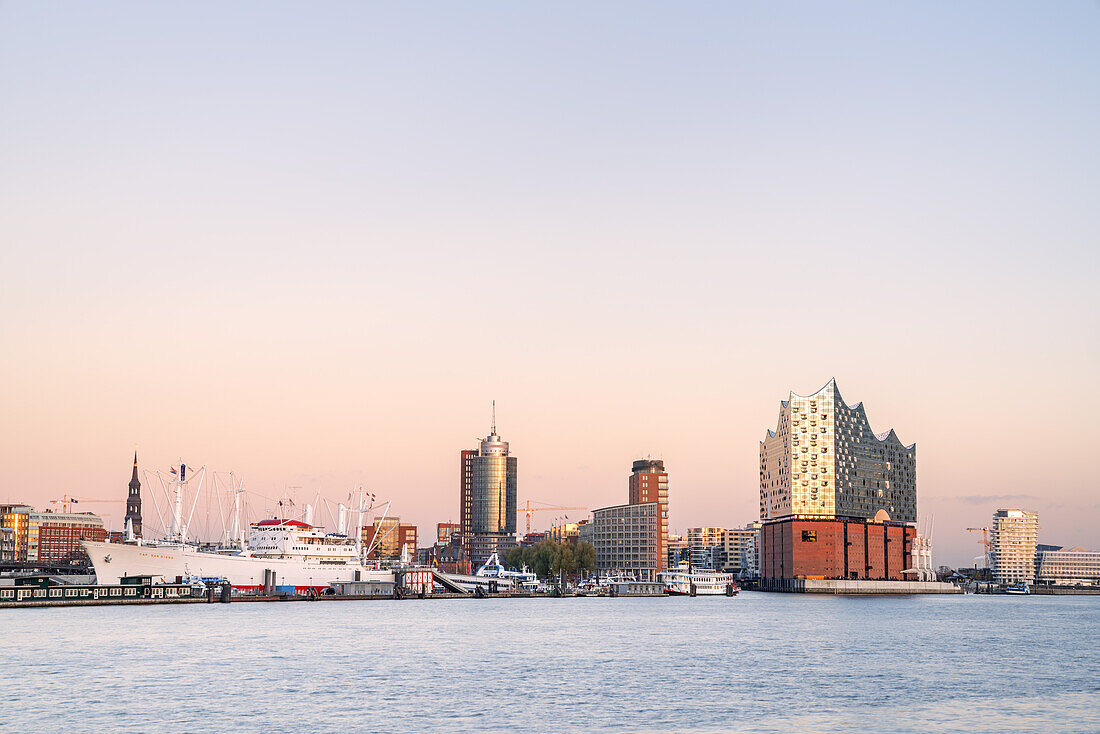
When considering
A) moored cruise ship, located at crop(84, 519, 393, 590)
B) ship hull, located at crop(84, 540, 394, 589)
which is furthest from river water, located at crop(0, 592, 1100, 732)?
moored cruise ship, located at crop(84, 519, 393, 590)

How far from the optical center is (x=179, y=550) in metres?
148

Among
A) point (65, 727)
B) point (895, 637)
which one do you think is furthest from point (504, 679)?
point (895, 637)

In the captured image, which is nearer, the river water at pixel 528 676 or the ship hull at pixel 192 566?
the river water at pixel 528 676

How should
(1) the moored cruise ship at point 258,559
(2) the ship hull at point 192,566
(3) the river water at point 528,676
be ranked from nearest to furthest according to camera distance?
(3) the river water at point 528,676, (2) the ship hull at point 192,566, (1) the moored cruise ship at point 258,559

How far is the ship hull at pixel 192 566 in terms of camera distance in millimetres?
143250

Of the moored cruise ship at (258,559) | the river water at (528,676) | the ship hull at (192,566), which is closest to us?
the river water at (528,676)

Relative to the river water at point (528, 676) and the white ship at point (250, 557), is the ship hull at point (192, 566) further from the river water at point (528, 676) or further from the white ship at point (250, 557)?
the river water at point (528, 676)

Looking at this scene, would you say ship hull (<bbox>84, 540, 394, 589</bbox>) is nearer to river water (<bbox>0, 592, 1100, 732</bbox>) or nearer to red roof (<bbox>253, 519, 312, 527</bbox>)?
red roof (<bbox>253, 519, 312, 527</bbox>)

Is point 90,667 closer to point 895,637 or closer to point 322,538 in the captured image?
point 895,637

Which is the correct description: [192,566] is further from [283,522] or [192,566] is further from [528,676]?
[528,676]

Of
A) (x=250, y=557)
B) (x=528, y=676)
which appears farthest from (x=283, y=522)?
(x=528, y=676)

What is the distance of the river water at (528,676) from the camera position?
45219 mm

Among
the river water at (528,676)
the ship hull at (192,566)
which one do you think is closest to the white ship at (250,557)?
the ship hull at (192,566)

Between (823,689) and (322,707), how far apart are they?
2572 centimetres
